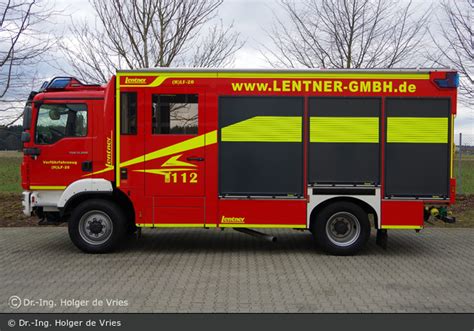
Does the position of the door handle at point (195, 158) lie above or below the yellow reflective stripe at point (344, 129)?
below

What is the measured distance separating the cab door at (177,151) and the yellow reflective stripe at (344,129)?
181 centimetres

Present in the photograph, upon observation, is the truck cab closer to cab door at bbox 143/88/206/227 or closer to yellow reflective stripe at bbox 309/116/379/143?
cab door at bbox 143/88/206/227

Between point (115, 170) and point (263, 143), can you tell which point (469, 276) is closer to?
point (263, 143)

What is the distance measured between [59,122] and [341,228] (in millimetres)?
4915

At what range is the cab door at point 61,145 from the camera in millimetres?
8109

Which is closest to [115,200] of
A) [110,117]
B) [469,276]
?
[110,117]

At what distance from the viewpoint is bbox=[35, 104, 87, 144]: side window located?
818 centimetres

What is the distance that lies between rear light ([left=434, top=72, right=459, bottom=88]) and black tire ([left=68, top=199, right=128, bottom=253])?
5487mm

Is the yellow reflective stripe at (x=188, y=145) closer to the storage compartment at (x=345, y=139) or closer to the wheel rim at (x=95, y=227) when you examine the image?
the wheel rim at (x=95, y=227)

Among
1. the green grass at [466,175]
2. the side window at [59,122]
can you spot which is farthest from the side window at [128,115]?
the green grass at [466,175]

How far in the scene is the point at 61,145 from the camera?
8.14 metres

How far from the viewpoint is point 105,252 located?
8180 millimetres

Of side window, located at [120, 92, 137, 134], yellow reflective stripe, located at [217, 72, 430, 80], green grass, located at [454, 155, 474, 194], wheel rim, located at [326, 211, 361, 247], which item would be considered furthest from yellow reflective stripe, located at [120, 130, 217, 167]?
green grass, located at [454, 155, 474, 194]

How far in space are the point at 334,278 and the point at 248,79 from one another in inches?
131
